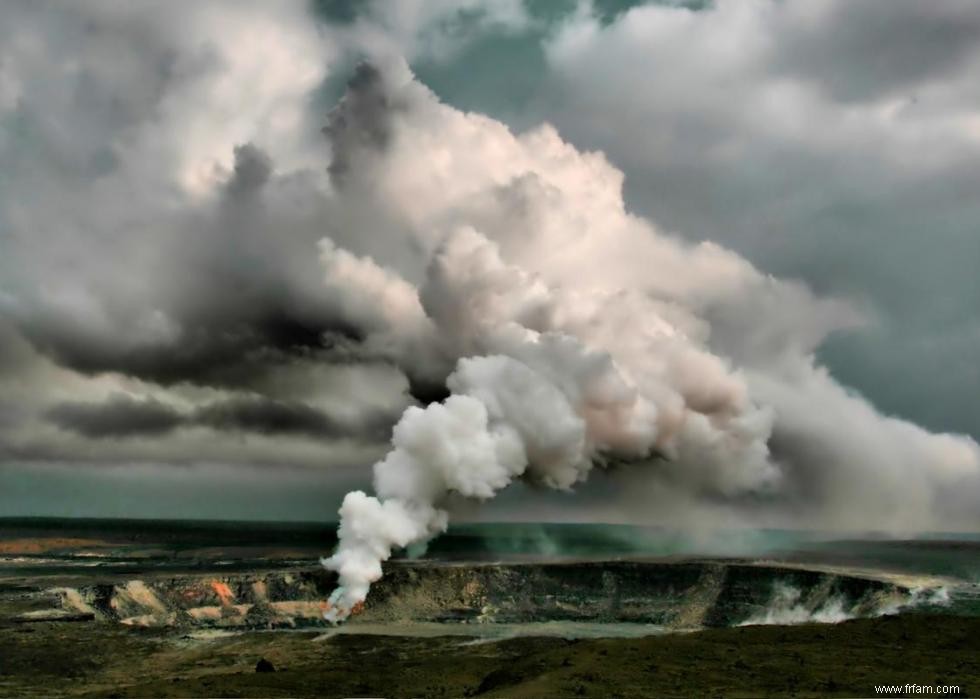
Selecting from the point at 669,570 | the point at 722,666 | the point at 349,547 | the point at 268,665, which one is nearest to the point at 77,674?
the point at 268,665

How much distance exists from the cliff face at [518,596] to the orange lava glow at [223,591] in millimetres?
151

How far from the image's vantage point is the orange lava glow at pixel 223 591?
12681cm

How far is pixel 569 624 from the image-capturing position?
12125cm

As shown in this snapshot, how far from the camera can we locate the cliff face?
388 feet

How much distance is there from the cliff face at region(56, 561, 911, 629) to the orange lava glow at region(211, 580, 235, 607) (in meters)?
0.15

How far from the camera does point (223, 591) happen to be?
12888 centimetres

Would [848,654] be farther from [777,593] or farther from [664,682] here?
[777,593]

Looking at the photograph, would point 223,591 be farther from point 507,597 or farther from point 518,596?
point 518,596

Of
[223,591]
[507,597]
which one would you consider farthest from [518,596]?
[223,591]

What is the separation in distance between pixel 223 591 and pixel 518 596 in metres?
45.8

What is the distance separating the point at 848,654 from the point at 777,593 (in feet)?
211

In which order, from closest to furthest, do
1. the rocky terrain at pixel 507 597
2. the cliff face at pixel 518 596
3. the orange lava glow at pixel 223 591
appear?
1. the rocky terrain at pixel 507 597
2. the cliff face at pixel 518 596
3. the orange lava glow at pixel 223 591

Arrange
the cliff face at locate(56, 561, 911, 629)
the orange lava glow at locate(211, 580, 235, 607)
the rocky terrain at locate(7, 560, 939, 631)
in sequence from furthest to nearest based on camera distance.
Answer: the orange lava glow at locate(211, 580, 235, 607)
the cliff face at locate(56, 561, 911, 629)
the rocky terrain at locate(7, 560, 939, 631)

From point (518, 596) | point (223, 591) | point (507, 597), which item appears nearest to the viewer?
point (223, 591)
